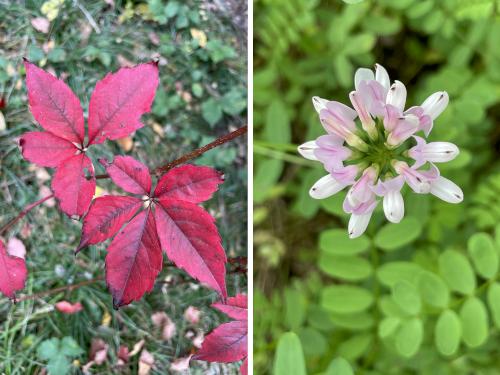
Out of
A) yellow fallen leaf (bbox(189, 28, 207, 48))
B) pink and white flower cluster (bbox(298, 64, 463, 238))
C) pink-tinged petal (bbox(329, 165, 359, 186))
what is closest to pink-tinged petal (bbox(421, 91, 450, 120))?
pink and white flower cluster (bbox(298, 64, 463, 238))

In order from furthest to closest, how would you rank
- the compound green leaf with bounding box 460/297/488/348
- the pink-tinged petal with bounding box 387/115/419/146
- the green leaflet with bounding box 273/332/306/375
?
1. the compound green leaf with bounding box 460/297/488/348
2. the green leaflet with bounding box 273/332/306/375
3. the pink-tinged petal with bounding box 387/115/419/146

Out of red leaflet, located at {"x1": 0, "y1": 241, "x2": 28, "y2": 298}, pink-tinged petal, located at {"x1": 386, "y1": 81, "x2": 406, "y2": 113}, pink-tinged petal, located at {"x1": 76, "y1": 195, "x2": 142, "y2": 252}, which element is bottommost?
red leaflet, located at {"x1": 0, "y1": 241, "x2": 28, "y2": 298}

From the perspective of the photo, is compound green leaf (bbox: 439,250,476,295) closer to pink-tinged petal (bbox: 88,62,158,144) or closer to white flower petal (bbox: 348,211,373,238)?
white flower petal (bbox: 348,211,373,238)

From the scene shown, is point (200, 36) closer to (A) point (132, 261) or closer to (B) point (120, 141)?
(B) point (120, 141)

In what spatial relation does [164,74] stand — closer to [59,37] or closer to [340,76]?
[59,37]

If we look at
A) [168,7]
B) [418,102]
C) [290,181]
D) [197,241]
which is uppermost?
[168,7]

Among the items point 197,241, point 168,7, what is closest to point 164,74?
point 168,7
